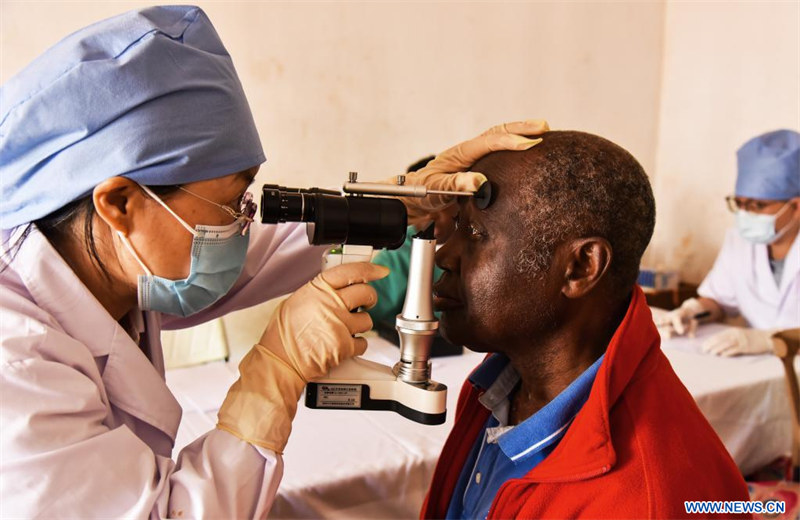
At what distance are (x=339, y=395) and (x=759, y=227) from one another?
100 inches

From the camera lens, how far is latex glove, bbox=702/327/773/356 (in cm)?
235

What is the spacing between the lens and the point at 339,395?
1.11 meters

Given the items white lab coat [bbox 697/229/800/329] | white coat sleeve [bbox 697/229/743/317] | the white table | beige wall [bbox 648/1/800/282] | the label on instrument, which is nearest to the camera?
the label on instrument

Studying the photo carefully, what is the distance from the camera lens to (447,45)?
345 cm

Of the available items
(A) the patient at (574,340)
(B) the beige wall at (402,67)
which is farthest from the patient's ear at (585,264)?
(B) the beige wall at (402,67)

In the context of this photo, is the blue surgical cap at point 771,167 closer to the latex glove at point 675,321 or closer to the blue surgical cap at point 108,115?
the latex glove at point 675,321

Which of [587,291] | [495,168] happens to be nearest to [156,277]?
[495,168]

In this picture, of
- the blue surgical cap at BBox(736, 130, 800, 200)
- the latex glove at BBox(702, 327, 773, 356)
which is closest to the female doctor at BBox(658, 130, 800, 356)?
the blue surgical cap at BBox(736, 130, 800, 200)

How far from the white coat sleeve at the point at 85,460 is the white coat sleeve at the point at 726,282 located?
8.80ft

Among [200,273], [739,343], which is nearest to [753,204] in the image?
[739,343]

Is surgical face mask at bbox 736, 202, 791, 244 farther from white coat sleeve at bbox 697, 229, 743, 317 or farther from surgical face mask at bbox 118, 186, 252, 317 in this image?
surgical face mask at bbox 118, 186, 252, 317

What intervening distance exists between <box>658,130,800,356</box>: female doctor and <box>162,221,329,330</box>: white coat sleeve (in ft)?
6.13

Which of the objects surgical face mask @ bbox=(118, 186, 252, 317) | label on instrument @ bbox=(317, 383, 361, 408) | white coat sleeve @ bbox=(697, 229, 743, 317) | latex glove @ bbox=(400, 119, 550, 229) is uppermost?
latex glove @ bbox=(400, 119, 550, 229)

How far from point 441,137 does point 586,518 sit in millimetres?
2806
